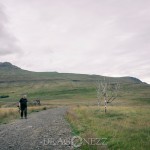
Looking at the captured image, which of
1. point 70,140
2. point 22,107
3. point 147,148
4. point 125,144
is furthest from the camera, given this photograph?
point 22,107

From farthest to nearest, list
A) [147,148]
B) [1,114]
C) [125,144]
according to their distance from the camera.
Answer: [1,114] → [125,144] → [147,148]

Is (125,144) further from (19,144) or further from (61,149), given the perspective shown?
(19,144)

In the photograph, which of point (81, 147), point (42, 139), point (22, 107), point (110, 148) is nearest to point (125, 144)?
point (110, 148)

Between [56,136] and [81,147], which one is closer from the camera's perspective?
[81,147]

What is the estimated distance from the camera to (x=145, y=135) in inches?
667

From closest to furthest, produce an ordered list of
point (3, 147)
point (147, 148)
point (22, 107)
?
1. point (147, 148)
2. point (3, 147)
3. point (22, 107)

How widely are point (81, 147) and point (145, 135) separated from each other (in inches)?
179

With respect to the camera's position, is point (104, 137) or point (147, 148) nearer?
point (147, 148)

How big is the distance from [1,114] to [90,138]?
87.9ft

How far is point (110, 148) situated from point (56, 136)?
16.5 ft

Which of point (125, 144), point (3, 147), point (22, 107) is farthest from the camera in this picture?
point (22, 107)

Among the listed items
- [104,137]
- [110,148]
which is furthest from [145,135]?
[110,148]

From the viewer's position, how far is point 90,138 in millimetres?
15836

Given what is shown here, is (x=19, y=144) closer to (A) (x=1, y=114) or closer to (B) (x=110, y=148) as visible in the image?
Result: (B) (x=110, y=148)
